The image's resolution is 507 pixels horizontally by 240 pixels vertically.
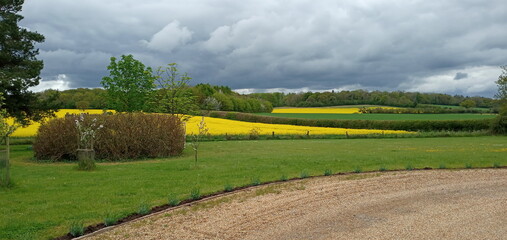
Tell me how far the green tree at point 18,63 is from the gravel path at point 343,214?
20.5 meters

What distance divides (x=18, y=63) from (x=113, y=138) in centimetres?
935

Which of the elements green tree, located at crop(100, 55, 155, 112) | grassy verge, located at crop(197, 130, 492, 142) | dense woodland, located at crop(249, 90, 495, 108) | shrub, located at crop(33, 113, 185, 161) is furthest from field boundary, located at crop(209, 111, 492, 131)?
dense woodland, located at crop(249, 90, 495, 108)

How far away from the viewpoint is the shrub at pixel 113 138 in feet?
74.1

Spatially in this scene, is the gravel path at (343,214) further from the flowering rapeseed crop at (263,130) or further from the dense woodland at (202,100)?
the dense woodland at (202,100)

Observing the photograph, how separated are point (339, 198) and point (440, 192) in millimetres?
2931

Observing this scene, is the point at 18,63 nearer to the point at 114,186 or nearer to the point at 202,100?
the point at 114,186

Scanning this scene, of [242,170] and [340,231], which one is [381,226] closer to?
[340,231]

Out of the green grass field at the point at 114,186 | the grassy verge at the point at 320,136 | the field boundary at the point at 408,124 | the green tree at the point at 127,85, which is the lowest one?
the grassy verge at the point at 320,136

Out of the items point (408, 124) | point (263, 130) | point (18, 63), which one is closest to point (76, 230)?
point (18, 63)

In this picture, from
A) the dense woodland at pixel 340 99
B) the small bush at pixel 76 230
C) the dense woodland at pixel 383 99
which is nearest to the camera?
the small bush at pixel 76 230

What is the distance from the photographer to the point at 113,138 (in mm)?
22719

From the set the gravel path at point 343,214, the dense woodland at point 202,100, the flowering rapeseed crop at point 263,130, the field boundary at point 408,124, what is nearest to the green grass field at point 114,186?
the gravel path at point 343,214

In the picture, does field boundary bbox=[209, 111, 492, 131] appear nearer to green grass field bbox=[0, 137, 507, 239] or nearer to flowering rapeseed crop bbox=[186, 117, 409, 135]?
flowering rapeseed crop bbox=[186, 117, 409, 135]

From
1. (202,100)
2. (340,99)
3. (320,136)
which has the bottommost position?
(320,136)
